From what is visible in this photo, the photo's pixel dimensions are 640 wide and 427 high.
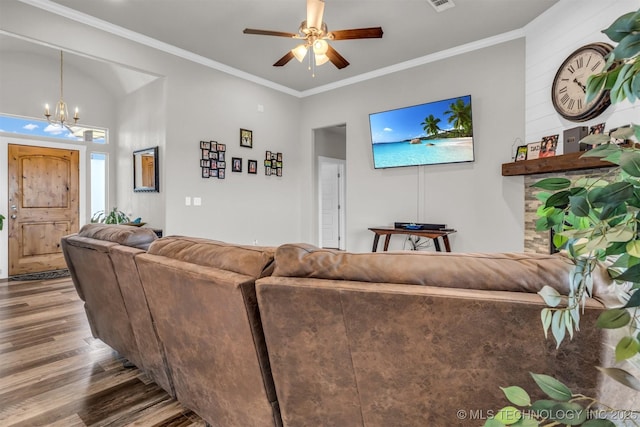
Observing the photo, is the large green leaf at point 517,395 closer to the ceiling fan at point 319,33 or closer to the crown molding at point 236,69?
the ceiling fan at point 319,33

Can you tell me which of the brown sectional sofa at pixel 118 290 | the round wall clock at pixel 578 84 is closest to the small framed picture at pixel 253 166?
the brown sectional sofa at pixel 118 290

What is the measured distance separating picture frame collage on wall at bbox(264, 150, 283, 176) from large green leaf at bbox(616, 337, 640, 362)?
17.2 ft

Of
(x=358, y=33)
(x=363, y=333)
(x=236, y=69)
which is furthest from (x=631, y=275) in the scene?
(x=236, y=69)

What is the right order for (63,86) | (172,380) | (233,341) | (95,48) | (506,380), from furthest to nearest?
(63,86) → (95,48) → (172,380) → (233,341) → (506,380)

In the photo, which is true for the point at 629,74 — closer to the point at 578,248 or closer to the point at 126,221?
the point at 578,248

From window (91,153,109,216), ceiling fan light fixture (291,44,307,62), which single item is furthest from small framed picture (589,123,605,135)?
window (91,153,109,216)

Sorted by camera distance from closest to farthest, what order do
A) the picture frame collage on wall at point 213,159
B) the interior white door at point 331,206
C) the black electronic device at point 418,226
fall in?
the black electronic device at point 418,226 → the picture frame collage on wall at point 213,159 → the interior white door at point 331,206

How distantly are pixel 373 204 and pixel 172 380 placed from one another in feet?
12.8

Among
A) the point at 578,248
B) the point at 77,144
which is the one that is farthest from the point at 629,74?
the point at 77,144

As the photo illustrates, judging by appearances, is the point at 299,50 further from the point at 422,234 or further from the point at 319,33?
the point at 422,234

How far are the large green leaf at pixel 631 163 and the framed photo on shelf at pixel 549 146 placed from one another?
11.4ft

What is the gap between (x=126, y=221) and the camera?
4.95 metres

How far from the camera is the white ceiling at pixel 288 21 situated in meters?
3.36

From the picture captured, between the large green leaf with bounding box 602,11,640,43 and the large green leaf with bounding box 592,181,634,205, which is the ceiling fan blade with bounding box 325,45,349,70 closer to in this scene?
the large green leaf with bounding box 602,11,640,43
